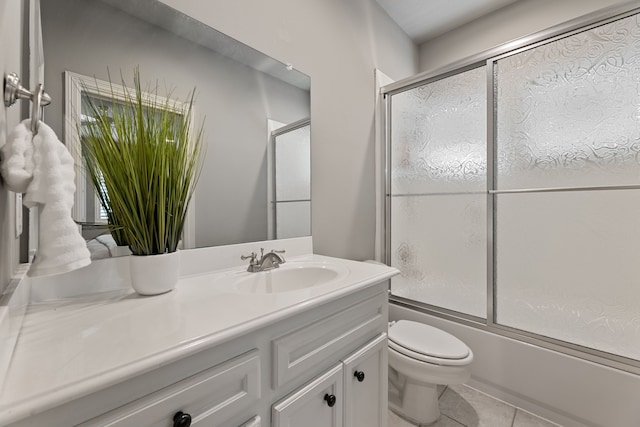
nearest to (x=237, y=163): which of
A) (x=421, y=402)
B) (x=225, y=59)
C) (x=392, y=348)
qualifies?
(x=225, y=59)

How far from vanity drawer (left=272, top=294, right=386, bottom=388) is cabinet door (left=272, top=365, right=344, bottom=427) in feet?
0.15

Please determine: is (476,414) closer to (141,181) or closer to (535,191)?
(535,191)

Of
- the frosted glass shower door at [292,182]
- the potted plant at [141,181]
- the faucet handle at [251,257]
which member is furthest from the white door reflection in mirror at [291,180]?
the potted plant at [141,181]

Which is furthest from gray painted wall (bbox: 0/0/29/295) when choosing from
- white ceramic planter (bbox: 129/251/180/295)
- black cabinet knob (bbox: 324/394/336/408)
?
black cabinet knob (bbox: 324/394/336/408)

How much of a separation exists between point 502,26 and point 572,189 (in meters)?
1.58

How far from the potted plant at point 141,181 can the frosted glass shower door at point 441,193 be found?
1.58 meters

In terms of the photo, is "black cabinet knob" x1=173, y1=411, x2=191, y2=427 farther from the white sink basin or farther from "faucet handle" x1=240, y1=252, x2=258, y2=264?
"faucet handle" x1=240, y1=252, x2=258, y2=264

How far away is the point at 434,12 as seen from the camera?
2.20 metres

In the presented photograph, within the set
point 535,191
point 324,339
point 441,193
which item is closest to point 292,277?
point 324,339

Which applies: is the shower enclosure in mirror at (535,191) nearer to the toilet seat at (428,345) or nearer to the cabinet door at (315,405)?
the toilet seat at (428,345)

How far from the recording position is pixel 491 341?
5.24ft

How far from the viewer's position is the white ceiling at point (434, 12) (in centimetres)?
209

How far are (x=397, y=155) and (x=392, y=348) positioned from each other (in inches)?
53.2

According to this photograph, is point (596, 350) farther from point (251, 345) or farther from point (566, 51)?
point (251, 345)
